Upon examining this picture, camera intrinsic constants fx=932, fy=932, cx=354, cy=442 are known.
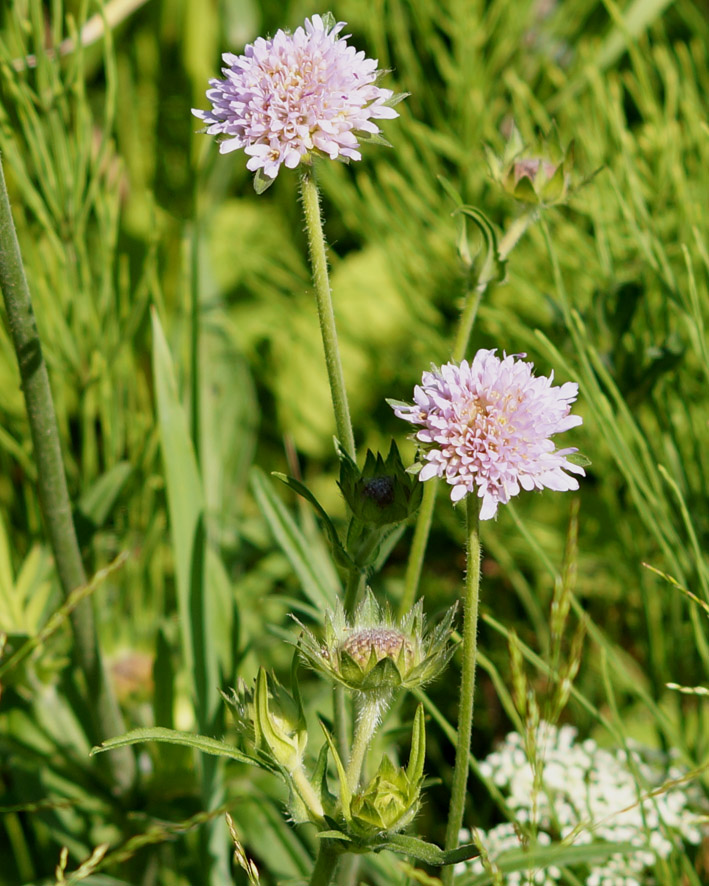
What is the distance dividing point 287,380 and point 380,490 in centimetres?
105

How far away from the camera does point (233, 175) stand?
6.33ft

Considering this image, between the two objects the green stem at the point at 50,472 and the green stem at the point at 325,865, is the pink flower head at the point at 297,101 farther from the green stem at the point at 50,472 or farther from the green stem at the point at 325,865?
the green stem at the point at 325,865

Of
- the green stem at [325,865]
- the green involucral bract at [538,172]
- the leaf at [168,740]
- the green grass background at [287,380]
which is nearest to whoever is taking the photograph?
the leaf at [168,740]

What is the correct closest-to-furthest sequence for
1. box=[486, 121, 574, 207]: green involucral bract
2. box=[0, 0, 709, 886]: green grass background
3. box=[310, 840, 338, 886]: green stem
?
box=[310, 840, 338, 886]: green stem
box=[486, 121, 574, 207]: green involucral bract
box=[0, 0, 709, 886]: green grass background

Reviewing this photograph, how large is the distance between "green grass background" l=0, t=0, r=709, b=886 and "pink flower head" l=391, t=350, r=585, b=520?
12 cm

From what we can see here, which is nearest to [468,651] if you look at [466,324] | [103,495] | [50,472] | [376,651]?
[376,651]

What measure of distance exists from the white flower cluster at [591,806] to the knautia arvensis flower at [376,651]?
0.94 feet

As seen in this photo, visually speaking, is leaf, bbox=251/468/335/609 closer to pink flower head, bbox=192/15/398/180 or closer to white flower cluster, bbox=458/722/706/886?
white flower cluster, bbox=458/722/706/886

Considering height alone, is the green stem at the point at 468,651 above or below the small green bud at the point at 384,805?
above

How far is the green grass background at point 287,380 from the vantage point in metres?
0.97

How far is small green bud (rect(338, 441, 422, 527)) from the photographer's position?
26.1 inches

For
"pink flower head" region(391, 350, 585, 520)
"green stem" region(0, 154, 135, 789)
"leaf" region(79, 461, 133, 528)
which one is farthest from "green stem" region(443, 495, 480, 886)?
"leaf" region(79, 461, 133, 528)

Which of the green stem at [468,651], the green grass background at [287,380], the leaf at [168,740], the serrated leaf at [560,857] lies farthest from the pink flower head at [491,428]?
the serrated leaf at [560,857]

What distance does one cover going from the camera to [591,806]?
36.6 inches
